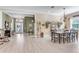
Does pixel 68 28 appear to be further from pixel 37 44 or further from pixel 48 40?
pixel 37 44

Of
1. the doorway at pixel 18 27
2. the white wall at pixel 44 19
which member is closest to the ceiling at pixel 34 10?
the white wall at pixel 44 19

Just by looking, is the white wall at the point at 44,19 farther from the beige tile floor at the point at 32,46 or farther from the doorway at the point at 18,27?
the doorway at the point at 18,27

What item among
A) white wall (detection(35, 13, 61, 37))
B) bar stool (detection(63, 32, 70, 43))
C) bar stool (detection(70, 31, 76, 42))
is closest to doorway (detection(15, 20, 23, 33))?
white wall (detection(35, 13, 61, 37))

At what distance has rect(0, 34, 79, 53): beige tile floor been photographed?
4730 millimetres

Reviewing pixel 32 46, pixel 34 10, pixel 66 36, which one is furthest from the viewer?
pixel 66 36

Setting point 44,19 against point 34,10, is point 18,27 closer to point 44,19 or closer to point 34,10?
point 34,10

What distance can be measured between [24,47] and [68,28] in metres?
Answer: 1.38

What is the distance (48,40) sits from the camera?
16.3 ft

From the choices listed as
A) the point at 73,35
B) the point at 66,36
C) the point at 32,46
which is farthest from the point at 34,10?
the point at 73,35

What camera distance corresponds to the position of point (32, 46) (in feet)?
15.6

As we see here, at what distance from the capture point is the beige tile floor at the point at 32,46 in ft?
15.5

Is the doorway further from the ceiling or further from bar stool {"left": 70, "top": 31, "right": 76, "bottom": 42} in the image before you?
bar stool {"left": 70, "top": 31, "right": 76, "bottom": 42}
